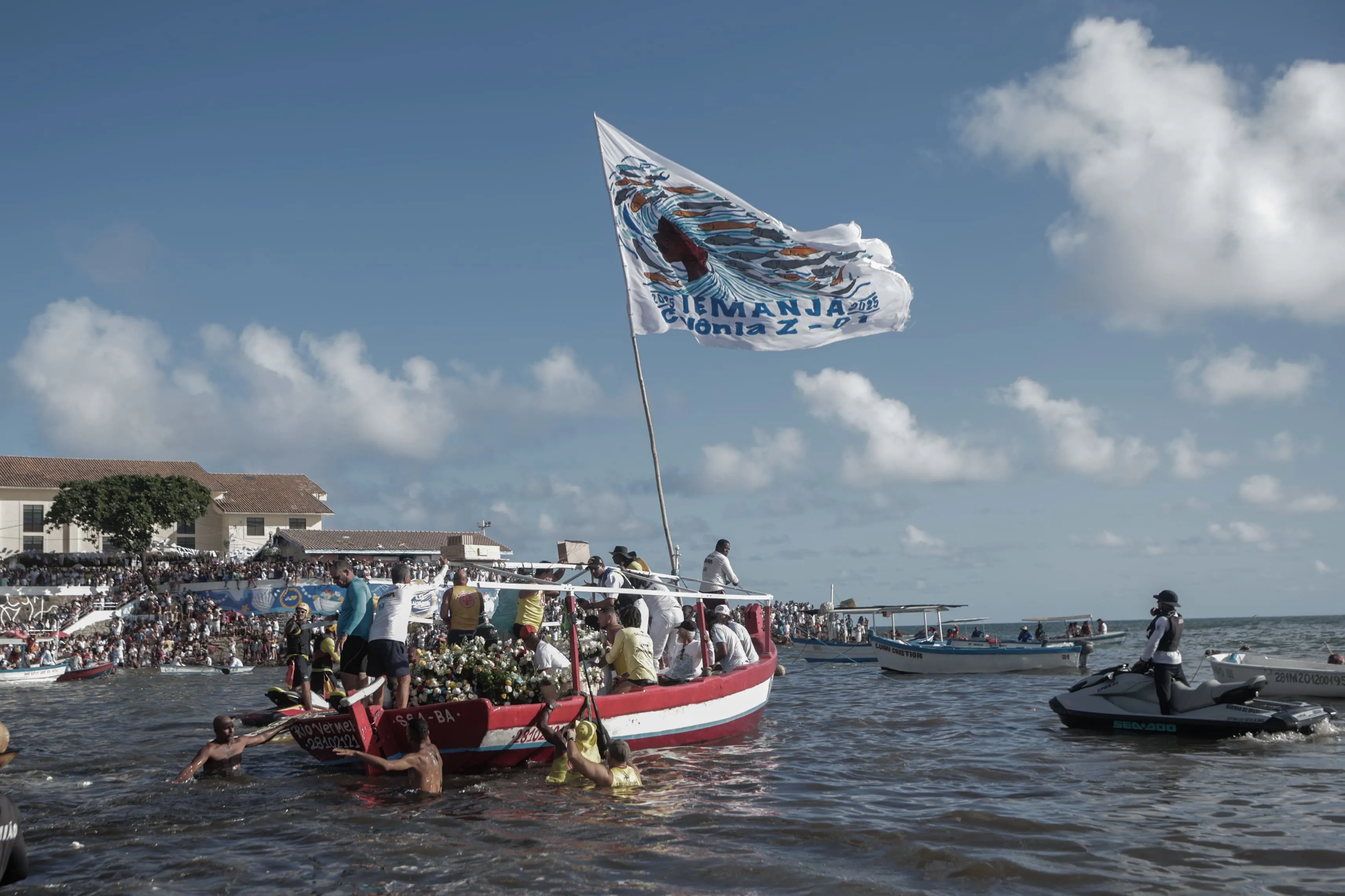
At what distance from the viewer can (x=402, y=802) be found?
10.3m

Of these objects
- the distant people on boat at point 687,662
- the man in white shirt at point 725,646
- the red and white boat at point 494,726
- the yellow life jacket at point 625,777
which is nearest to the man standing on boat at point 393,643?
the red and white boat at point 494,726

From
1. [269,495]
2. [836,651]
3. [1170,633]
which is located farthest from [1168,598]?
[269,495]

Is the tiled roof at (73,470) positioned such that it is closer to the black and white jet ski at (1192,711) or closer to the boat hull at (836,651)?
the boat hull at (836,651)

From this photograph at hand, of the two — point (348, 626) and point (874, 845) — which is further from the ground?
point (348, 626)

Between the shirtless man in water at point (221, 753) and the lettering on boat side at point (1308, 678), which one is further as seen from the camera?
the lettering on boat side at point (1308, 678)

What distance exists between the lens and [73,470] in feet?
236

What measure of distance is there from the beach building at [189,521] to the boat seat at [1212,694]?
208 feet

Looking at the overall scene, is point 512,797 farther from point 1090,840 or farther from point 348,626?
point 1090,840

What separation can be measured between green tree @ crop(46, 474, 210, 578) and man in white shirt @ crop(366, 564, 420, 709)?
56624mm

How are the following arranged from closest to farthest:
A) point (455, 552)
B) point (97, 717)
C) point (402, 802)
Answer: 1. point (402, 802)
2. point (97, 717)
3. point (455, 552)

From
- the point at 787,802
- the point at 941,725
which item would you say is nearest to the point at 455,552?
the point at 941,725

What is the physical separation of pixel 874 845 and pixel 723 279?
8998mm

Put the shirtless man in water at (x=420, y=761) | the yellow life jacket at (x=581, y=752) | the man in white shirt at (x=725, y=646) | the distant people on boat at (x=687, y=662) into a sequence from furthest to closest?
the man in white shirt at (x=725, y=646)
the distant people on boat at (x=687, y=662)
the yellow life jacket at (x=581, y=752)
the shirtless man in water at (x=420, y=761)

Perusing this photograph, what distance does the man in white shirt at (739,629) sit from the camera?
15.5 m
